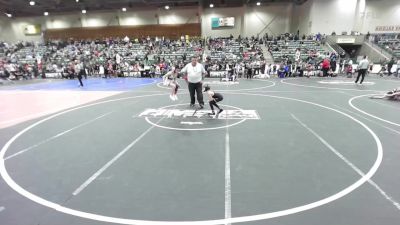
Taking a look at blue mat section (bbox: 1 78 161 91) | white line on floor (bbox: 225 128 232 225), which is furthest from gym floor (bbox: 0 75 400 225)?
blue mat section (bbox: 1 78 161 91)

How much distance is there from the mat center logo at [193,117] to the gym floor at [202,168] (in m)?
0.03

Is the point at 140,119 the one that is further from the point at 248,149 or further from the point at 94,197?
the point at 94,197

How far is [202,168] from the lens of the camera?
14.5 ft

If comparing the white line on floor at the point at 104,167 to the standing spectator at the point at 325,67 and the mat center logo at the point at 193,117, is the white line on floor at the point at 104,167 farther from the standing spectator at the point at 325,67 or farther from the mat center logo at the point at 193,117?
the standing spectator at the point at 325,67

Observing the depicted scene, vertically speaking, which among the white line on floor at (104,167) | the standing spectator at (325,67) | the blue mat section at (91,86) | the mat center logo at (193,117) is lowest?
the blue mat section at (91,86)

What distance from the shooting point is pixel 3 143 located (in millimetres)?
5980

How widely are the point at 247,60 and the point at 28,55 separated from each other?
26.5 metres

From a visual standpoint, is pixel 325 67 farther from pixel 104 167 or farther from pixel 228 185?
pixel 104 167

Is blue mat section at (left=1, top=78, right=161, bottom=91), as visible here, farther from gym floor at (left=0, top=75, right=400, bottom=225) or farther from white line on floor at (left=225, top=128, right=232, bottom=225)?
white line on floor at (left=225, top=128, right=232, bottom=225)

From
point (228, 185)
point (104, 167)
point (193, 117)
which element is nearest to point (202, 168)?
point (228, 185)

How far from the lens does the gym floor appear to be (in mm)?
3230

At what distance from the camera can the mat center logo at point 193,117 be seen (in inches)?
277

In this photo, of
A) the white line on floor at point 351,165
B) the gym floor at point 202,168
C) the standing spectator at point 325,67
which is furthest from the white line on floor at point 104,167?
the standing spectator at point 325,67

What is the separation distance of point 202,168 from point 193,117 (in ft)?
11.6
